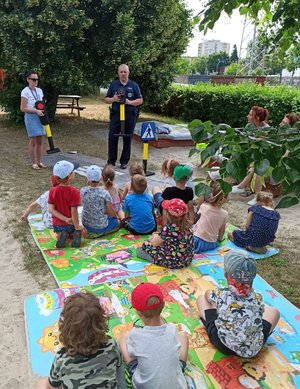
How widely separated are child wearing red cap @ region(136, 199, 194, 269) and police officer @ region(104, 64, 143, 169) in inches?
148

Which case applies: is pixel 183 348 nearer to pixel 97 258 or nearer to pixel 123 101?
pixel 97 258

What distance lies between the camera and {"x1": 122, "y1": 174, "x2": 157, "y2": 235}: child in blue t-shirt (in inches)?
173

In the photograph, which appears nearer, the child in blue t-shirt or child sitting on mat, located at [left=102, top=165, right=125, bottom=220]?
the child in blue t-shirt

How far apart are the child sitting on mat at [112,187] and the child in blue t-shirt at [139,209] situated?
0.91ft

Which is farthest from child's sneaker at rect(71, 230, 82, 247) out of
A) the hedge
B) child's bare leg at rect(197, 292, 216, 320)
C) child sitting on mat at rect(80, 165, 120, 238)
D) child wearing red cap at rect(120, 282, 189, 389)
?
the hedge

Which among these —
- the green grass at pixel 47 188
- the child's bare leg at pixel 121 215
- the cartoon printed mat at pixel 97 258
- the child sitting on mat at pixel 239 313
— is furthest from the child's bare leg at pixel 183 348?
the child's bare leg at pixel 121 215

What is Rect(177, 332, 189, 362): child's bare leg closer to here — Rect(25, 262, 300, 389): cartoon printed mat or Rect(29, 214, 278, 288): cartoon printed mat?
Rect(25, 262, 300, 389): cartoon printed mat

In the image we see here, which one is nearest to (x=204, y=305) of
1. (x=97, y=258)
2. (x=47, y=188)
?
(x=97, y=258)

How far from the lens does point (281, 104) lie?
9.27 m

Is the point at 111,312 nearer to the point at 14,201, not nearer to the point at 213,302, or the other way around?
the point at 213,302

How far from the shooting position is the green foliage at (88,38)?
28.6 feet

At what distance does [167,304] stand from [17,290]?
1.34m

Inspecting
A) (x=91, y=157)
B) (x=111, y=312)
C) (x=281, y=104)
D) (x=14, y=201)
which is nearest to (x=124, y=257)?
(x=111, y=312)

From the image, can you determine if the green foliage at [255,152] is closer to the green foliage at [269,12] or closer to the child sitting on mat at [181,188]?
the green foliage at [269,12]
